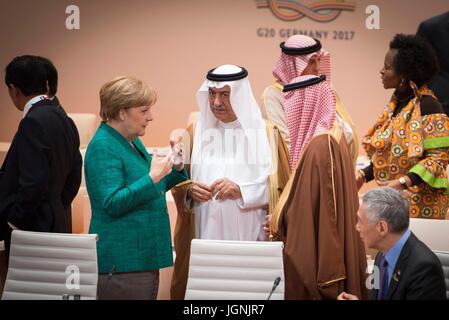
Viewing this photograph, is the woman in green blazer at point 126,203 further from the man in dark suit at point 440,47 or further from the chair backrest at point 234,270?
the man in dark suit at point 440,47

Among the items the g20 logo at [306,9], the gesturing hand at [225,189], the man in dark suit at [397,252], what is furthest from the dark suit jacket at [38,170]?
the g20 logo at [306,9]

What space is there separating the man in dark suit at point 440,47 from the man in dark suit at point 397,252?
7.12 feet

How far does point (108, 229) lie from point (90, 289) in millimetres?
284

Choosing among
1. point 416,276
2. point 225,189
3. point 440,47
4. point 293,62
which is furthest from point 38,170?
point 440,47

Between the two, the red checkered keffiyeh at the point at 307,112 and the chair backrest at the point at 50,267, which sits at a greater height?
the red checkered keffiyeh at the point at 307,112

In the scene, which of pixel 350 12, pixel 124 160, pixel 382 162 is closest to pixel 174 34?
pixel 350 12

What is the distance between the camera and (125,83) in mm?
3477

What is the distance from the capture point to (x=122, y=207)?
10.9 feet

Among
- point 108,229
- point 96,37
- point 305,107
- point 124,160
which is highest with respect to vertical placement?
point 96,37

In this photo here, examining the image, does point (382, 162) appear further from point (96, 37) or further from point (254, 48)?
point (96, 37)

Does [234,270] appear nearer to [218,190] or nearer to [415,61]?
[218,190]

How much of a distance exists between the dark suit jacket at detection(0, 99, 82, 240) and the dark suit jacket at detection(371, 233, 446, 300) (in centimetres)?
163

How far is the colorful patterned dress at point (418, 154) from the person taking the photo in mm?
4148

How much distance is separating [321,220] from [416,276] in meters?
0.68
